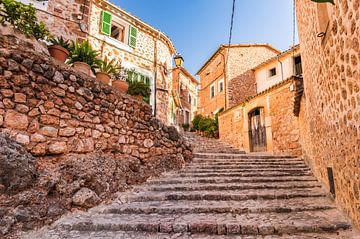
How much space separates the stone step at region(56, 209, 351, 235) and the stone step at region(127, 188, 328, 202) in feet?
2.02

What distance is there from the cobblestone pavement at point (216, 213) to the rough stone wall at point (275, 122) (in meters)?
3.17

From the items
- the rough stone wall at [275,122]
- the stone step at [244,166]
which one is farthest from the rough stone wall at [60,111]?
the rough stone wall at [275,122]

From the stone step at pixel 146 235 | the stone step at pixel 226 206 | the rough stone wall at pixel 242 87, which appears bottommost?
the stone step at pixel 146 235

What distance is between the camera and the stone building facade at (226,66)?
16.9m

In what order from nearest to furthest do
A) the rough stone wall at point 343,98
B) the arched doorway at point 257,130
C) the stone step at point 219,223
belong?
the rough stone wall at point 343,98
the stone step at point 219,223
the arched doorway at point 257,130

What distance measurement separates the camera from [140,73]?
11.2m

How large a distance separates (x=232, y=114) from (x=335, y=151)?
8937 millimetres

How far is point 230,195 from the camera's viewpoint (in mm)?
3668

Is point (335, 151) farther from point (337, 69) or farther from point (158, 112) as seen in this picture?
point (158, 112)

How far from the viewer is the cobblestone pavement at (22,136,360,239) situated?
8.25 ft

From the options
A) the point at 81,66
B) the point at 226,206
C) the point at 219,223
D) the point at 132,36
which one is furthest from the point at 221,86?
the point at 219,223

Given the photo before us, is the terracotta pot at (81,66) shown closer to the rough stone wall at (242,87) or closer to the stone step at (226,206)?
the stone step at (226,206)

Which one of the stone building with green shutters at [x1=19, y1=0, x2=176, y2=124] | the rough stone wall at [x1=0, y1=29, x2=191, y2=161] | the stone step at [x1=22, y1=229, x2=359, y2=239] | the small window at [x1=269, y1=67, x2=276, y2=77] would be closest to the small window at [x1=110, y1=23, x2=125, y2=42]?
the stone building with green shutters at [x1=19, y1=0, x2=176, y2=124]

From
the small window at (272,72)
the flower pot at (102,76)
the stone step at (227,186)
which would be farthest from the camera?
the small window at (272,72)
